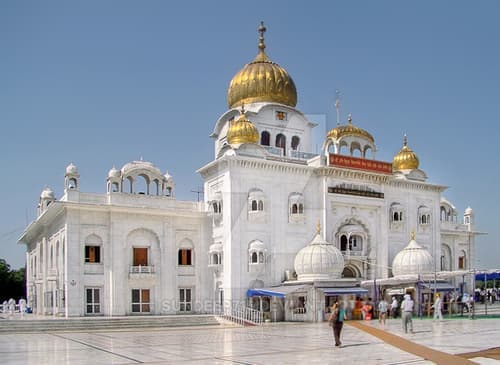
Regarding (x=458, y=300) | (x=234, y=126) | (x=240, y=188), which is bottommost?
(x=458, y=300)

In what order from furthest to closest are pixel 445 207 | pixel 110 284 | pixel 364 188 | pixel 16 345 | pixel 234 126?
1. pixel 445 207
2. pixel 364 188
3. pixel 234 126
4. pixel 110 284
5. pixel 16 345

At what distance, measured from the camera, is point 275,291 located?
97.0 ft

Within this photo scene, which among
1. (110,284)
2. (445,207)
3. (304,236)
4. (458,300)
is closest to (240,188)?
(304,236)

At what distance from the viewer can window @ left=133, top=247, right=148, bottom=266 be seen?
31734 millimetres

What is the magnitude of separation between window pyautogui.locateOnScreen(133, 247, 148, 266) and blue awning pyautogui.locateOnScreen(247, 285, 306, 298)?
221 inches

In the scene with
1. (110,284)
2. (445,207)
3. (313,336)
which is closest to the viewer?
(313,336)

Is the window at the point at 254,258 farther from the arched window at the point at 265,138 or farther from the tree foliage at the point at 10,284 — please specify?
the tree foliage at the point at 10,284

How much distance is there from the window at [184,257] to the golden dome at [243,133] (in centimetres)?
628

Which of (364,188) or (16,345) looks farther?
(364,188)

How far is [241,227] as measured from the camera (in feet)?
103

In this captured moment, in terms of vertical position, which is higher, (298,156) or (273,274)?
(298,156)

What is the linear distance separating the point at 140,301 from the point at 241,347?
52.1ft

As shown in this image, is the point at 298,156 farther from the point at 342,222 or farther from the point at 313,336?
the point at 313,336

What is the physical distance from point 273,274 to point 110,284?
8166 millimetres
